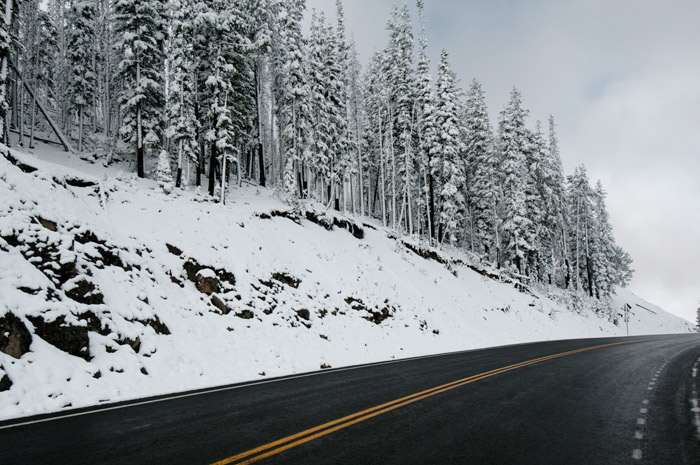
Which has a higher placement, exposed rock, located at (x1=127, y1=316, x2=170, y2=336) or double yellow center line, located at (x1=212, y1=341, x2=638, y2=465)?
exposed rock, located at (x1=127, y1=316, x2=170, y2=336)

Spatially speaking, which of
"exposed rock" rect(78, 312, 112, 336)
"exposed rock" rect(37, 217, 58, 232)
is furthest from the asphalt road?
A: "exposed rock" rect(37, 217, 58, 232)

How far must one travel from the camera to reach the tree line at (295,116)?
86.7 feet

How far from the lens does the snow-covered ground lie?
952 cm

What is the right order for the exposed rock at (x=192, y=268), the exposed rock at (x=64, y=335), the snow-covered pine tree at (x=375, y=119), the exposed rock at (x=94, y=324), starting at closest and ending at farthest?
the exposed rock at (x=64, y=335), the exposed rock at (x=94, y=324), the exposed rock at (x=192, y=268), the snow-covered pine tree at (x=375, y=119)

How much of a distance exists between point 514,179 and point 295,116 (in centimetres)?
2381

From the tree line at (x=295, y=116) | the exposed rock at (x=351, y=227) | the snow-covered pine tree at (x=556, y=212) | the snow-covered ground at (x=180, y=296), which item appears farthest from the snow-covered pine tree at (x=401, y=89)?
the snow-covered pine tree at (x=556, y=212)

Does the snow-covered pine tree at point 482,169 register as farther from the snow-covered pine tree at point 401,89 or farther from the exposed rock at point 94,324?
the exposed rock at point 94,324

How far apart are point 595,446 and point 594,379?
634 centimetres

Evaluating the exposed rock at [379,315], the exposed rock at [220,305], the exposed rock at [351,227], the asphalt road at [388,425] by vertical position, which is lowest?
the asphalt road at [388,425]

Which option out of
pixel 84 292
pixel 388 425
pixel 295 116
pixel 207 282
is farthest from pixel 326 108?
pixel 388 425

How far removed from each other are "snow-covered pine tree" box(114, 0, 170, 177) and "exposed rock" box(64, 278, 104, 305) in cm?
1821

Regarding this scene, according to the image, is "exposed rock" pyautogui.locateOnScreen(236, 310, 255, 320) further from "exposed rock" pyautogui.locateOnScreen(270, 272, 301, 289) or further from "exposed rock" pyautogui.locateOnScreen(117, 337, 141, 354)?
"exposed rock" pyautogui.locateOnScreen(117, 337, 141, 354)

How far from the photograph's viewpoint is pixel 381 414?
6.81 meters

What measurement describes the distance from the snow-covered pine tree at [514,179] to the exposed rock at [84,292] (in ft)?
120
